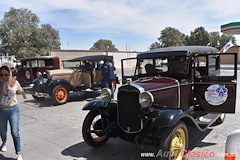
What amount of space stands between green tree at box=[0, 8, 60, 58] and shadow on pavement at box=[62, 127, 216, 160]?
2495 centimetres

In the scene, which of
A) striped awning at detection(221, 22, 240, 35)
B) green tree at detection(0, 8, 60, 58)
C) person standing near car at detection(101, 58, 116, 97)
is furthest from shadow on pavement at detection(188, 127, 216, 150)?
green tree at detection(0, 8, 60, 58)

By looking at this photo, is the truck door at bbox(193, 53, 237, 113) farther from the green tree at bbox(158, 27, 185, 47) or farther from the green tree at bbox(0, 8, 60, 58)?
the green tree at bbox(158, 27, 185, 47)

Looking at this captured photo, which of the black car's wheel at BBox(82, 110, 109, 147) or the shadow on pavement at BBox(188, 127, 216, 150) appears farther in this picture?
the shadow on pavement at BBox(188, 127, 216, 150)

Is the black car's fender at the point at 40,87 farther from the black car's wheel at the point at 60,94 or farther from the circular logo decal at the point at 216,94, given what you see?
the circular logo decal at the point at 216,94

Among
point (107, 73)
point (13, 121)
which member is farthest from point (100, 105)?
point (107, 73)

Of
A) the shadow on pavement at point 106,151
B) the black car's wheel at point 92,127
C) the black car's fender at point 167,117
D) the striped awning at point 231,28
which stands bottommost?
the shadow on pavement at point 106,151

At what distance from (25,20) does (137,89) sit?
32815mm

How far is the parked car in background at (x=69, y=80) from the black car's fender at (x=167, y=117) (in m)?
5.17

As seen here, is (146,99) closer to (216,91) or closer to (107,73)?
(216,91)

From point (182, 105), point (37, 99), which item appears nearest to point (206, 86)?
point (182, 105)

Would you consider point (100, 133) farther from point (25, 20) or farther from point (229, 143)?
point (25, 20)

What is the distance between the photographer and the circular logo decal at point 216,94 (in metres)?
3.81

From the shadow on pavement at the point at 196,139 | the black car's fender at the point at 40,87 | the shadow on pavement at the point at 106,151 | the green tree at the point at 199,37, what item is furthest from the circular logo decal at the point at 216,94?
the green tree at the point at 199,37

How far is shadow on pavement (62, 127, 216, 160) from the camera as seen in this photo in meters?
3.47
